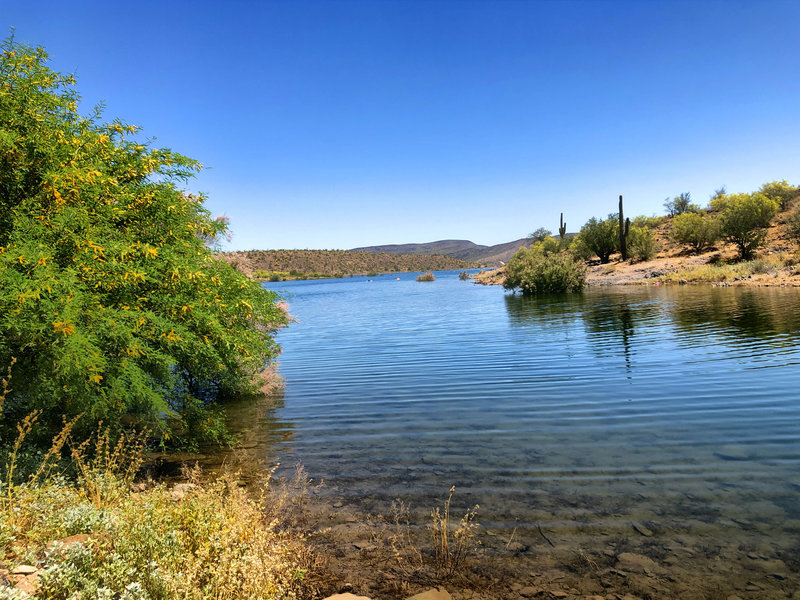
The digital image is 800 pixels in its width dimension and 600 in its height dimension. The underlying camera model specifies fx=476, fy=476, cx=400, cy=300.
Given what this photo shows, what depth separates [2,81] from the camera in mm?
6980

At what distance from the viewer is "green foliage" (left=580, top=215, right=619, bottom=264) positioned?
210 feet

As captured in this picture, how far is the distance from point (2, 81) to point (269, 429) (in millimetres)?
7605

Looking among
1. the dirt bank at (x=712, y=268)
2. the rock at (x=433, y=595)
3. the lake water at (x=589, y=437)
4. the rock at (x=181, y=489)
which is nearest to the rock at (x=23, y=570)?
the rock at (x=181, y=489)

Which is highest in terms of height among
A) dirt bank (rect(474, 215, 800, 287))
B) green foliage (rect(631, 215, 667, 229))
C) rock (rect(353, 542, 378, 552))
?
green foliage (rect(631, 215, 667, 229))

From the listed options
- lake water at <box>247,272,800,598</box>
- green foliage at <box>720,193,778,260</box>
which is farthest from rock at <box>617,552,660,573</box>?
green foliage at <box>720,193,778,260</box>

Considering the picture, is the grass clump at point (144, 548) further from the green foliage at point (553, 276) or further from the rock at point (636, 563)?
the green foliage at point (553, 276)

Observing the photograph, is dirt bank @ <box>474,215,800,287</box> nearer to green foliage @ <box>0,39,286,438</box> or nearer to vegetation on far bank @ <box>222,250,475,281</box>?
green foliage @ <box>0,39,286,438</box>

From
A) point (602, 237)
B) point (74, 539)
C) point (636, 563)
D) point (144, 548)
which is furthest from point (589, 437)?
point (602, 237)

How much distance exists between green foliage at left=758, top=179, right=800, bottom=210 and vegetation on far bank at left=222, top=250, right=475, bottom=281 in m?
111

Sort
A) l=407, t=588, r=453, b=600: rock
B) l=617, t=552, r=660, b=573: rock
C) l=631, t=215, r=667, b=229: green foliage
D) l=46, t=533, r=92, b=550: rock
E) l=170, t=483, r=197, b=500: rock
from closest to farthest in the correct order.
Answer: l=46, t=533, r=92, b=550: rock
l=407, t=588, r=453, b=600: rock
l=617, t=552, r=660, b=573: rock
l=170, t=483, r=197, b=500: rock
l=631, t=215, r=667, b=229: green foliage

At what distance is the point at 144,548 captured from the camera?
13.6ft

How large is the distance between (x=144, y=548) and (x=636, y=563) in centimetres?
482

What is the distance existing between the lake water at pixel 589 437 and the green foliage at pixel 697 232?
39.6m

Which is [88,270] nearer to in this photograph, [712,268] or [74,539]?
[74,539]
